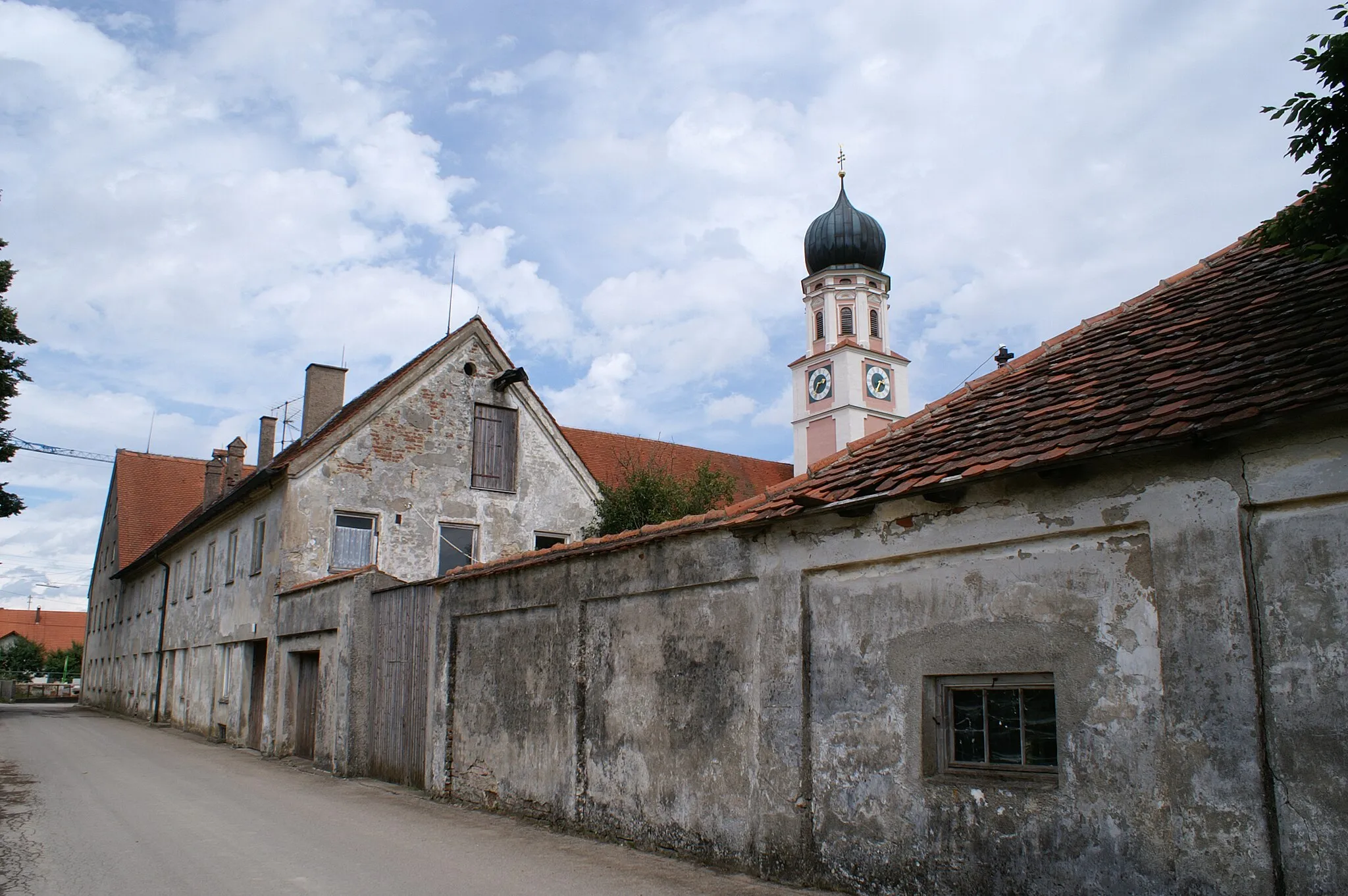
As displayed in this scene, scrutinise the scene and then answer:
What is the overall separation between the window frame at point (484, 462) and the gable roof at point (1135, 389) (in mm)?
12347

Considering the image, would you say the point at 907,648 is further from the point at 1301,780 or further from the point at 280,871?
the point at 280,871

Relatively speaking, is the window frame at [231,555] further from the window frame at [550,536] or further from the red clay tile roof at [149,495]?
the red clay tile roof at [149,495]

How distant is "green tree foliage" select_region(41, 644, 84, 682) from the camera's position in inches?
2568

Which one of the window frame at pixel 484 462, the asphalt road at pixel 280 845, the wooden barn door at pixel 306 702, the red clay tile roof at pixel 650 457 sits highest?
the red clay tile roof at pixel 650 457

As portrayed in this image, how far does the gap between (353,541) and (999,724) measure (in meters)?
15.9

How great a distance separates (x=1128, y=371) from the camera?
24.3 ft

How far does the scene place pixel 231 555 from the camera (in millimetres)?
23500

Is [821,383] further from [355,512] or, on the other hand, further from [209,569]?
[355,512]

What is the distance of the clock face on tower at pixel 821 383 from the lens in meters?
54.6

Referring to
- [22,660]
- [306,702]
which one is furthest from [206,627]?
[22,660]

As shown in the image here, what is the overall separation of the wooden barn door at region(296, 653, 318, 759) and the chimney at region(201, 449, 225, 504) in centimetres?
1557

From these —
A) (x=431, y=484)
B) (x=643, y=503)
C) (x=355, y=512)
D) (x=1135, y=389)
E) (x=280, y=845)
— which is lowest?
(x=280, y=845)

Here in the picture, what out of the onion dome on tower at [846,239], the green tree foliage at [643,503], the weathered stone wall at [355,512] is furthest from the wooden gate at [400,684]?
the onion dome on tower at [846,239]

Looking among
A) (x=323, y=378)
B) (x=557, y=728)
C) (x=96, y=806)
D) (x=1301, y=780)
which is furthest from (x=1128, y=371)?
(x=323, y=378)
